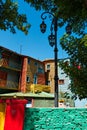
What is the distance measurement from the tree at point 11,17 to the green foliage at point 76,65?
113 inches

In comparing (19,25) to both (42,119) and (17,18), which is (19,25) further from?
(42,119)

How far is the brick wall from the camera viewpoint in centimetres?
948

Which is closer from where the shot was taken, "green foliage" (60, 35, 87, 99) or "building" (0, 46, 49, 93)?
"green foliage" (60, 35, 87, 99)

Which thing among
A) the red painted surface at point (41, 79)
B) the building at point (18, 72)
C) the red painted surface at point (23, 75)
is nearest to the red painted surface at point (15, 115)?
the building at point (18, 72)

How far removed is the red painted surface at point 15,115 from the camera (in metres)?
9.33

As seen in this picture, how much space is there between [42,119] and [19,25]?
3778mm

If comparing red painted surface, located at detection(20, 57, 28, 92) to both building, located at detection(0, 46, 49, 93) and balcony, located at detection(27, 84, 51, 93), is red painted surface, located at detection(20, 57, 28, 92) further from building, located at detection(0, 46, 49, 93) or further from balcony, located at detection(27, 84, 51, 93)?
balcony, located at detection(27, 84, 51, 93)

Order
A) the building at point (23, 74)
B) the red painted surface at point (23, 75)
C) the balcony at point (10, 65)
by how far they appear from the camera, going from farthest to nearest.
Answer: the red painted surface at point (23, 75)
the building at point (23, 74)
the balcony at point (10, 65)

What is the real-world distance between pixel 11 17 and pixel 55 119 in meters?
4.00

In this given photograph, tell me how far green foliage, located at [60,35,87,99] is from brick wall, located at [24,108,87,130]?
2518 mm

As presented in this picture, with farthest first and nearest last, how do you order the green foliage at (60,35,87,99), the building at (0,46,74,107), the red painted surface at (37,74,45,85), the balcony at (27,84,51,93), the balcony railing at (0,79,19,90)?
the red painted surface at (37,74,45,85) → the balcony at (27,84,51,93) → the building at (0,46,74,107) → the balcony railing at (0,79,19,90) → the green foliage at (60,35,87,99)

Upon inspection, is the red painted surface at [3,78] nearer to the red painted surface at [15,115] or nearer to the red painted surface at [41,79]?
the red painted surface at [41,79]

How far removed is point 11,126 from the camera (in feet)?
30.6

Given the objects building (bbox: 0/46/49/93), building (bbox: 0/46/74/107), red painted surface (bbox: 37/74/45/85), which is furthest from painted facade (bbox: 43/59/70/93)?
building (bbox: 0/46/49/93)
